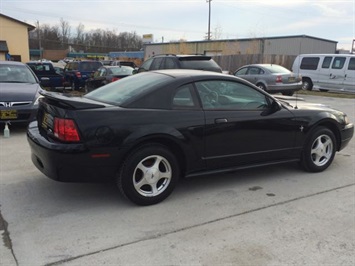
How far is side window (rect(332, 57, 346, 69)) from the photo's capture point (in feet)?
59.2

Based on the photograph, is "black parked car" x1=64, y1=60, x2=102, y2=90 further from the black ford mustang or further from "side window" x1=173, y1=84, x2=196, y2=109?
"side window" x1=173, y1=84, x2=196, y2=109

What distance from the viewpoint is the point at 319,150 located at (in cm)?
528

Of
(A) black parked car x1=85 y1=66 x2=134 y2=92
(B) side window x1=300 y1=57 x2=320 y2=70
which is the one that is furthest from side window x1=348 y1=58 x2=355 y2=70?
(A) black parked car x1=85 y1=66 x2=134 y2=92

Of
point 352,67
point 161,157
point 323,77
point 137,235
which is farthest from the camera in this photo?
point 323,77

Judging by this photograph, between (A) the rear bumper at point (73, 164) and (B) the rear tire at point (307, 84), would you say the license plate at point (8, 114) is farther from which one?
(B) the rear tire at point (307, 84)

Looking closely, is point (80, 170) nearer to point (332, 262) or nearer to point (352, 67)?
point (332, 262)

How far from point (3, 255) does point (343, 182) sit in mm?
4193

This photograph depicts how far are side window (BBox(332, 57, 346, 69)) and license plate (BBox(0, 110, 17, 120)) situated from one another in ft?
52.2

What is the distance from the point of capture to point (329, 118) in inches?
209

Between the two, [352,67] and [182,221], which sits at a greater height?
[352,67]

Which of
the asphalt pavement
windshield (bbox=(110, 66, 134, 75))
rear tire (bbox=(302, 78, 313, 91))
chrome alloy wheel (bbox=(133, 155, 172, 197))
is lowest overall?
the asphalt pavement

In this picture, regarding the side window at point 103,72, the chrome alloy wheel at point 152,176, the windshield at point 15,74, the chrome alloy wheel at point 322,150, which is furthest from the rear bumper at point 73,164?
the side window at point 103,72

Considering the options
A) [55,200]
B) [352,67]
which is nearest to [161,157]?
[55,200]

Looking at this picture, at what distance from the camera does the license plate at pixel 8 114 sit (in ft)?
23.5
